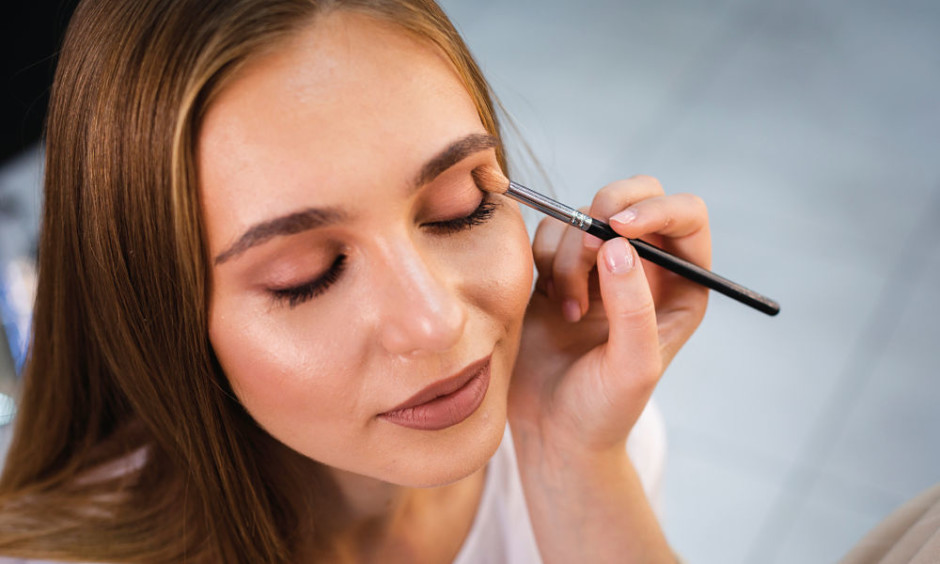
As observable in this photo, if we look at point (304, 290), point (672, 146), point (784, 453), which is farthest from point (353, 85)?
point (672, 146)

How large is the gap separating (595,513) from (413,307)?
15.9 inches

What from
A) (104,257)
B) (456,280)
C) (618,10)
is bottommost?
(104,257)

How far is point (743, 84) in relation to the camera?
2.86 metres

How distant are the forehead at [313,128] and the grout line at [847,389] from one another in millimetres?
1272

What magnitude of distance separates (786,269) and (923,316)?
1.12 ft

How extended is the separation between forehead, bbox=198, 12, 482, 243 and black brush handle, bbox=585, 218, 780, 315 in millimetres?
222

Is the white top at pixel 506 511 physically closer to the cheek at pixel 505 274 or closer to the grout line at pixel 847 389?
the cheek at pixel 505 274

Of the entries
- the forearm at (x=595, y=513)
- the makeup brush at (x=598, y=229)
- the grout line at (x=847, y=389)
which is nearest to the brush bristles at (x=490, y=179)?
the makeup brush at (x=598, y=229)

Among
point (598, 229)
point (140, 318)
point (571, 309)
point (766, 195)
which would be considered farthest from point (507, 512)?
point (766, 195)

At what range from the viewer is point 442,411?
70cm

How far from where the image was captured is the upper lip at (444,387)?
2.24 feet

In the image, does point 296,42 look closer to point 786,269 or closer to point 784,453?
point 784,453

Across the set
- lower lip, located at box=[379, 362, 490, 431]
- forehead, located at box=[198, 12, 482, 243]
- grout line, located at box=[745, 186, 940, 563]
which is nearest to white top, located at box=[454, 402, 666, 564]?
lower lip, located at box=[379, 362, 490, 431]

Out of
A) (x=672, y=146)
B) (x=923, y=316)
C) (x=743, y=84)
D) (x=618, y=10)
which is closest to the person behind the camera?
(x=923, y=316)
